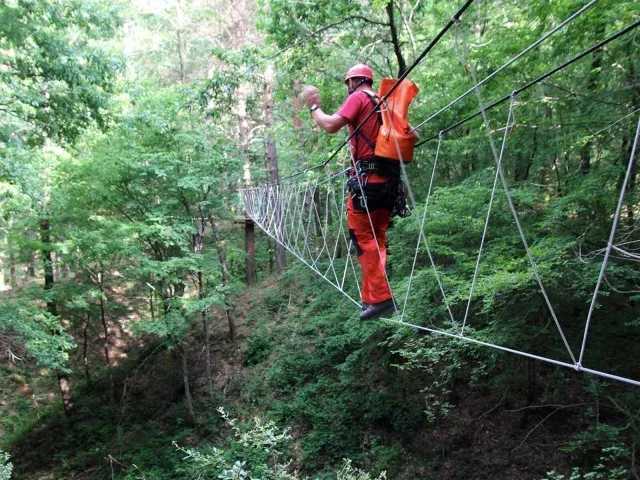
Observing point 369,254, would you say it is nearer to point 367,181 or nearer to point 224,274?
point 367,181

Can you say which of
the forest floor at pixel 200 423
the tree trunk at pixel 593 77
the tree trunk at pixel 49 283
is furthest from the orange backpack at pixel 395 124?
the tree trunk at pixel 49 283

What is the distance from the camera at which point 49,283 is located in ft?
22.4

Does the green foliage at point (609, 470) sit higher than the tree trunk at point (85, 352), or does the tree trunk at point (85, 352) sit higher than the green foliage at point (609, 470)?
the tree trunk at point (85, 352)

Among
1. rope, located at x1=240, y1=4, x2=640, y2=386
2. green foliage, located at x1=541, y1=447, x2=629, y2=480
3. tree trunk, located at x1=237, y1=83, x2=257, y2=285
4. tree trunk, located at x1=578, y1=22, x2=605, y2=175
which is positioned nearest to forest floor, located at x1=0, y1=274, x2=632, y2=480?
green foliage, located at x1=541, y1=447, x2=629, y2=480

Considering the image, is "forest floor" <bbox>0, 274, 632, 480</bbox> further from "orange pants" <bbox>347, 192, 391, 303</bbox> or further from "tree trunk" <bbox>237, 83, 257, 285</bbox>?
"orange pants" <bbox>347, 192, 391, 303</bbox>

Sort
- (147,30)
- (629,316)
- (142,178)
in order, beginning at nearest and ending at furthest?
(629,316) → (142,178) → (147,30)

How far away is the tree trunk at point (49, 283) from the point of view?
20.1 feet

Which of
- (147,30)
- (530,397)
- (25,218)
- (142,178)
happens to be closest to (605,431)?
(530,397)

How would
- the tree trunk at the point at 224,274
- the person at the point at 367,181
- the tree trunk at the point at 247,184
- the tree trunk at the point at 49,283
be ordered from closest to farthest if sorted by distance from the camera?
the person at the point at 367,181 < the tree trunk at the point at 49,283 < the tree trunk at the point at 224,274 < the tree trunk at the point at 247,184

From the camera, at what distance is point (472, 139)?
10.6 feet

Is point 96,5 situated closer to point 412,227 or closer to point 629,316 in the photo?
point 412,227

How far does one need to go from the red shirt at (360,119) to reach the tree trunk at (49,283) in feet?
18.3

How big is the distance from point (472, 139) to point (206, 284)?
545 centimetres

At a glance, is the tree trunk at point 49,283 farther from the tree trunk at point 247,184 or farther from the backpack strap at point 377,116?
the backpack strap at point 377,116
